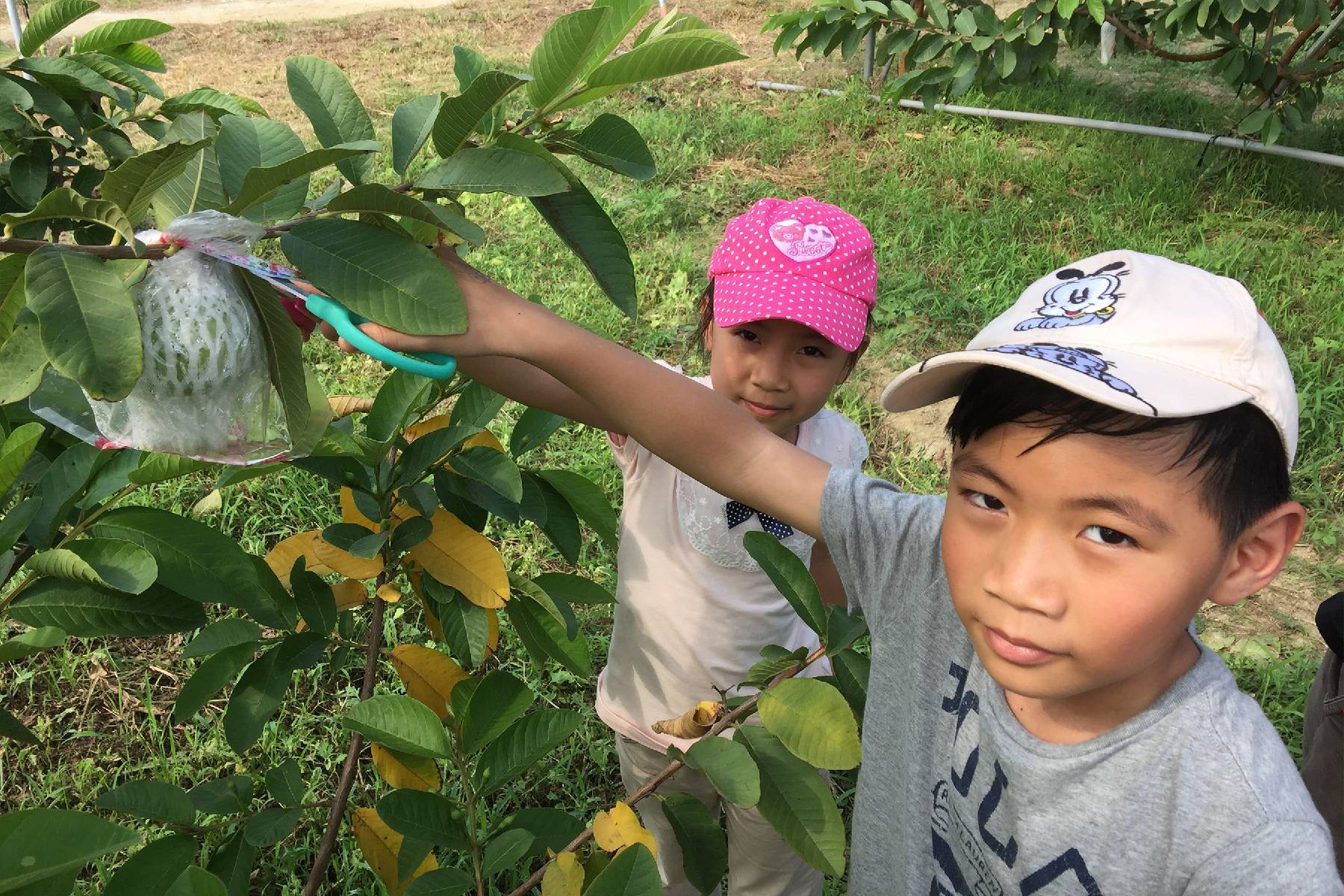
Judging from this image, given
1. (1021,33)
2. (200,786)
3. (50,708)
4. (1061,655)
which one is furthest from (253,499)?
(1021,33)

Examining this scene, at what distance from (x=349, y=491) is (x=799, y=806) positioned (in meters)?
0.64

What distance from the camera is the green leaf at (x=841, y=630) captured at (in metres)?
1.13

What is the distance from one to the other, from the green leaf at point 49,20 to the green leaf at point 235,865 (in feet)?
3.31

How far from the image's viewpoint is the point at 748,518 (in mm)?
1562

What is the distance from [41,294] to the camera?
0.65 metres

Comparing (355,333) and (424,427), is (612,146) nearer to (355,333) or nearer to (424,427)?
(355,333)

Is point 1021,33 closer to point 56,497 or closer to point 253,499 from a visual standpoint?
point 253,499

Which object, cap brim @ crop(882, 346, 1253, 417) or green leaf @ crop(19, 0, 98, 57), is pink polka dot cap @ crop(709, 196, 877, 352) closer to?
cap brim @ crop(882, 346, 1253, 417)

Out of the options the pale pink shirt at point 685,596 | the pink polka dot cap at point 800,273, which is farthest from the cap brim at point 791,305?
the pale pink shirt at point 685,596

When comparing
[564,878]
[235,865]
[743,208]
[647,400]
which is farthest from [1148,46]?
[235,865]

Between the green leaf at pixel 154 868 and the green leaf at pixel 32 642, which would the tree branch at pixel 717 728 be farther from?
the green leaf at pixel 32 642

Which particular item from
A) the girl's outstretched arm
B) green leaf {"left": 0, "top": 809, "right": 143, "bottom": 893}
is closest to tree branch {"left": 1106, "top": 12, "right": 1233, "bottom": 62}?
the girl's outstretched arm

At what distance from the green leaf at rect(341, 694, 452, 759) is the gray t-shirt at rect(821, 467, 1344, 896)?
0.43 metres

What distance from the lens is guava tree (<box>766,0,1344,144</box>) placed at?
3.81 m
